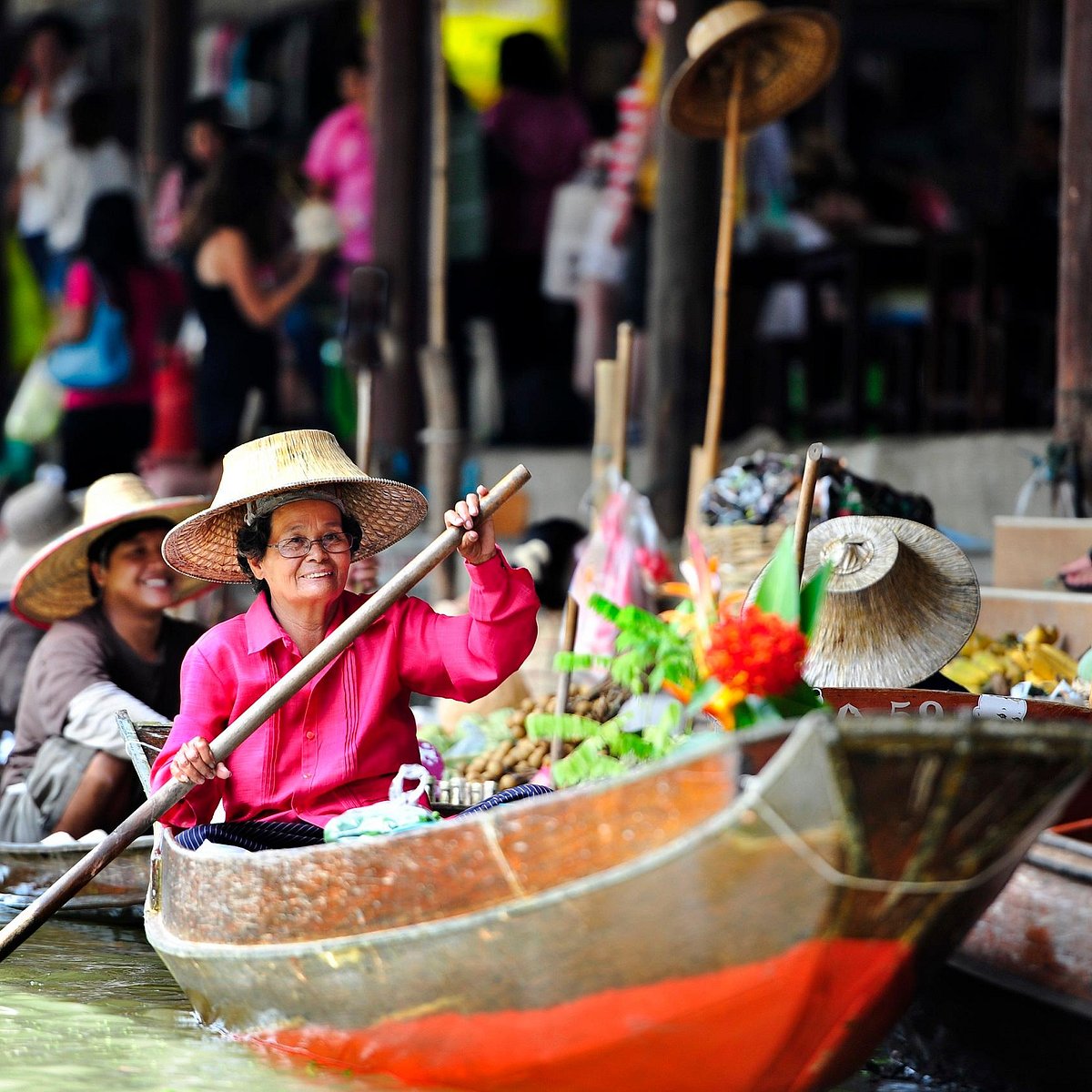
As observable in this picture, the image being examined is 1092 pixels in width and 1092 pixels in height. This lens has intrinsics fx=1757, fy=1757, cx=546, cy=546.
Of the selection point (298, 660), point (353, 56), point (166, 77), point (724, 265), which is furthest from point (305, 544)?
point (166, 77)

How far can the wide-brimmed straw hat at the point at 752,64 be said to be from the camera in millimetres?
5344

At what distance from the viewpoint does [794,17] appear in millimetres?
5320

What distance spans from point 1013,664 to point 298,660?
217cm

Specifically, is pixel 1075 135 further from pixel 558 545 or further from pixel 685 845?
pixel 685 845

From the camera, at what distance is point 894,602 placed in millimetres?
4219

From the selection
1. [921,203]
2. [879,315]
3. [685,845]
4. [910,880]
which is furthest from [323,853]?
[921,203]

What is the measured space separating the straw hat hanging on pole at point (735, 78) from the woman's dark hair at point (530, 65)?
247cm

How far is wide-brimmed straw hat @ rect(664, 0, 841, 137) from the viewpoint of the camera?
17.5 feet

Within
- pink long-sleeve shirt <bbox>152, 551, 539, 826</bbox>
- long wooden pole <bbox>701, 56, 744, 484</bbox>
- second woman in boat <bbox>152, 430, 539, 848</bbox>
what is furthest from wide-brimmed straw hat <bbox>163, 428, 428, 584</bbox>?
long wooden pole <bbox>701, 56, 744, 484</bbox>

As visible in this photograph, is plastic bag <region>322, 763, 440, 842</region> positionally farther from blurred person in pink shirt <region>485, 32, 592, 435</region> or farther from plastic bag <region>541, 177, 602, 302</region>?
blurred person in pink shirt <region>485, 32, 592, 435</region>

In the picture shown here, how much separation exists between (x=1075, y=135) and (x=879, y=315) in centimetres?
221

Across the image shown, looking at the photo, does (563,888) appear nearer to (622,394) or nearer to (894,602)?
(894,602)

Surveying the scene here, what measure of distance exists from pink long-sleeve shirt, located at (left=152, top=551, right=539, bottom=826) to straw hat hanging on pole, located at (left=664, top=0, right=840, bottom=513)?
2305 millimetres

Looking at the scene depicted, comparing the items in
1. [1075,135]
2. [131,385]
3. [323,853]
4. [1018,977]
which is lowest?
[1018,977]
